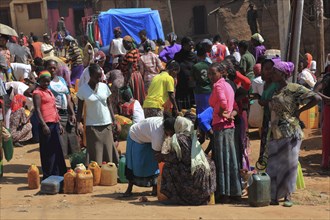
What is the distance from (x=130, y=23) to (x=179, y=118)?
17164mm

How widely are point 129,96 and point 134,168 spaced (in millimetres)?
4196

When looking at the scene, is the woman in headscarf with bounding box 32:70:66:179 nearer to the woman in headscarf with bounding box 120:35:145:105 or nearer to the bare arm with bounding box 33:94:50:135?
the bare arm with bounding box 33:94:50:135

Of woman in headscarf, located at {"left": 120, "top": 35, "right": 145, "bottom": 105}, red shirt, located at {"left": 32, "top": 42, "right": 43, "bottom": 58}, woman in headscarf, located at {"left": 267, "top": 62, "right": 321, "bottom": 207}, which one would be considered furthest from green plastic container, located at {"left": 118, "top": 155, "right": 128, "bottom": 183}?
red shirt, located at {"left": 32, "top": 42, "right": 43, "bottom": 58}

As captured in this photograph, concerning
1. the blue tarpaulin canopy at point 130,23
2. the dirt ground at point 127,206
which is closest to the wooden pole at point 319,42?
the dirt ground at point 127,206

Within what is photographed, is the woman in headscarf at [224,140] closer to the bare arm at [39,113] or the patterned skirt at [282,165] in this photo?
the patterned skirt at [282,165]

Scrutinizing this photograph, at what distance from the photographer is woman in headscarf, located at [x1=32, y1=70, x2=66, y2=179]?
9617 mm

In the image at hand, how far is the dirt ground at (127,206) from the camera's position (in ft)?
24.6

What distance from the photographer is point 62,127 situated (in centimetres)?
1038

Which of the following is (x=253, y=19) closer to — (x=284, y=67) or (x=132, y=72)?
(x=132, y=72)

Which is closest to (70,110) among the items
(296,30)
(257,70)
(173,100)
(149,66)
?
(173,100)

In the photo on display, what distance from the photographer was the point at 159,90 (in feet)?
37.6

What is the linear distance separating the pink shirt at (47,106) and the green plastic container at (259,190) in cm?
318

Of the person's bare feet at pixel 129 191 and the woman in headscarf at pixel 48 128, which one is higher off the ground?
the woman in headscarf at pixel 48 128

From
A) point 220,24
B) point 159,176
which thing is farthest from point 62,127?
point 220,24
